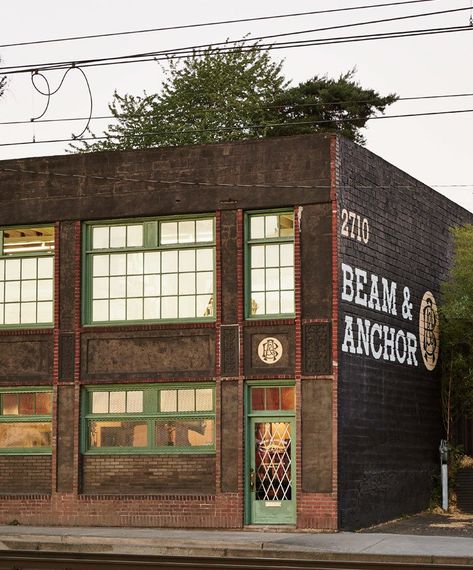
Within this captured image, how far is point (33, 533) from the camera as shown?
23.9 metres

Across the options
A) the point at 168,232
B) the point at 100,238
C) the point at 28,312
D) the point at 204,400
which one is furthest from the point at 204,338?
the point at 28,312

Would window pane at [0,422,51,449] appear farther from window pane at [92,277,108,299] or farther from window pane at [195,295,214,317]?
window pane at [195,295,214,317]

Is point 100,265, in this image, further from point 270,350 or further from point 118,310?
point 270,350

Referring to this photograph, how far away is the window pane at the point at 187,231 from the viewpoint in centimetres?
2584

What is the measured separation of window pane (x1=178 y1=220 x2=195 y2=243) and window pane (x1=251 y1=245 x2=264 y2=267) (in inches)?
53.5

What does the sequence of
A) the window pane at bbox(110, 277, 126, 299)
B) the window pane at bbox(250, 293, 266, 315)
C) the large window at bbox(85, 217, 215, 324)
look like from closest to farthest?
the window pane at bbox(250, 293, 266, 315) → the large window at bbox(85, 217, 215, 324) → the window pane at bbox(110, 277, 126, 299)

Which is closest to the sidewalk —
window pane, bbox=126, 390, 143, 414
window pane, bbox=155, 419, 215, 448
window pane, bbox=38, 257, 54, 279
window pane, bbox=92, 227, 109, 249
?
window pane, bbox=155, 419, 215, 448

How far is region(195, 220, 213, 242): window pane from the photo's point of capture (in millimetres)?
25655

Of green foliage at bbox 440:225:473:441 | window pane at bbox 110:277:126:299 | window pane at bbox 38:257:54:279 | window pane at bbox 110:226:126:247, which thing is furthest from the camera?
green foliage at bbox 440:225:473:441

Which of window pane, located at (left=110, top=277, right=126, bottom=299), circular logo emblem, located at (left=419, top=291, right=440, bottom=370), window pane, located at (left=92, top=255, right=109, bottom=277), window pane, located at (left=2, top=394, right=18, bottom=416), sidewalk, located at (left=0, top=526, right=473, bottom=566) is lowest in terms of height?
sidewalk, located at (left=0, top=526, right=473, bottom=566)

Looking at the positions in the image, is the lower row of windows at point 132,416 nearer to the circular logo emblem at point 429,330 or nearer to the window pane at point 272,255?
the window pane at point 272,255

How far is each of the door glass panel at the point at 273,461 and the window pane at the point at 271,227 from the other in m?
3.68

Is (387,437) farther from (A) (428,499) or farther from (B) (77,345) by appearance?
(B) (77,345)

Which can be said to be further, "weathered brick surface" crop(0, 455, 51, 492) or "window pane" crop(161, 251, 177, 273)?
"weathered brick surface" crop(0, 455, 51, 492)
